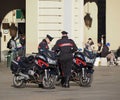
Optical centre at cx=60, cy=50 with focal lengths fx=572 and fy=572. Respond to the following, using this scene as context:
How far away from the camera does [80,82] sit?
66.1 feet

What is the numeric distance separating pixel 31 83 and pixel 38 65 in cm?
208

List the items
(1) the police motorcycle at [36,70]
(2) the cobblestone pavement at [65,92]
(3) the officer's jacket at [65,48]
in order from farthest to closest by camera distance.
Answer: (3) the officer's jacket at [65,48]
(1) the police motorcycle at [36,70]
(2) the cobblestone pavement at [65,92]

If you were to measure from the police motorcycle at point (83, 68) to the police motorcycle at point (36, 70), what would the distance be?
114 centimetres

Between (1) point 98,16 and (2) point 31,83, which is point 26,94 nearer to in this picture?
(2) point 31,83

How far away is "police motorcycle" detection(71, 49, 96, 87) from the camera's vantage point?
19953 millimetres

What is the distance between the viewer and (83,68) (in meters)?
19.9

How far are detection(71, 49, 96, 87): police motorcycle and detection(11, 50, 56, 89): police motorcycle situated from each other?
114 cm

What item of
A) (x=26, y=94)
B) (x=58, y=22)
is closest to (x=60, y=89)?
(x=26, y=94)

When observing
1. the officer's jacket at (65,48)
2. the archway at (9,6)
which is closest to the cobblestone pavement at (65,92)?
the officer's jacket at (65,48)

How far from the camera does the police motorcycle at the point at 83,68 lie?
786 inches

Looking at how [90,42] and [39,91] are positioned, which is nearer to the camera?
[39,91]

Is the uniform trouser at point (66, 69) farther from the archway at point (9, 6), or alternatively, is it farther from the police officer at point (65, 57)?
the archway at point (9, 6)

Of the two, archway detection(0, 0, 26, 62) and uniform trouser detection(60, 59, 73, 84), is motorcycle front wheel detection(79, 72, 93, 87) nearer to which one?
uniform trouser detection(60, 59, 73, 84)

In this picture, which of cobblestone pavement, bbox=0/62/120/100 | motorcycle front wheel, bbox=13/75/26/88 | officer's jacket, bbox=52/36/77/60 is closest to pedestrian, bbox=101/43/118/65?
cobblestone pavement, bbox=0/62/120/100
